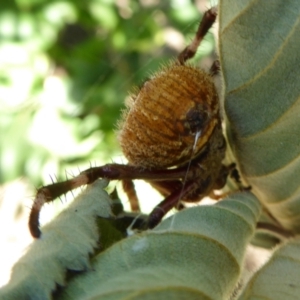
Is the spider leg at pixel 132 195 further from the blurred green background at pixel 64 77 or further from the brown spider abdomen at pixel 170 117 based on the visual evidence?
the blurred green background at pixel 64 77

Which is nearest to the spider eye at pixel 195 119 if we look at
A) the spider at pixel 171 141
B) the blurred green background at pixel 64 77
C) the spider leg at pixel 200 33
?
the spider at pixel 171 141

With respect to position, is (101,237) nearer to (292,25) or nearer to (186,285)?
(186,285)

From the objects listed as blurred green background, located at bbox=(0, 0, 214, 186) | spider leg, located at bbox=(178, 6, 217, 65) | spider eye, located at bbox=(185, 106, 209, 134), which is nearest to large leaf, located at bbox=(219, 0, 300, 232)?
spider eye, located at bbox=(185, 106, 209, 134)

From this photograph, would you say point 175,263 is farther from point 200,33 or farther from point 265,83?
point 200,33

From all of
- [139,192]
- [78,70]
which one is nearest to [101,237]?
[139,192]

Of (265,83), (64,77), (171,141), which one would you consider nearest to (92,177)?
(171,141)

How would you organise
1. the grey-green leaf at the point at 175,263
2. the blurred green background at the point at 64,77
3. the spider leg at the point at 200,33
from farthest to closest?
the blurred green background at the point at 64,77 → the spider leg at the point at 200,33 → the grey-green leaf at the point at 175,263
